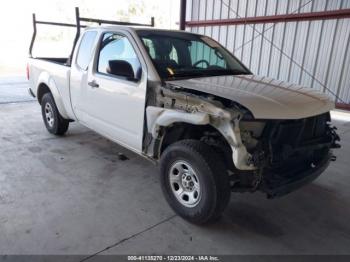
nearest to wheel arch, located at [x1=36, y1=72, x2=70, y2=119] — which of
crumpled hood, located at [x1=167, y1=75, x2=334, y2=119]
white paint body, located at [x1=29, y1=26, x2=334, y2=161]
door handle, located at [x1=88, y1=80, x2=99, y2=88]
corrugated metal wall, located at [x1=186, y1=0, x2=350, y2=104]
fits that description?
white paint body, located at [x1=29, y1=26, x2=334, y2=161]

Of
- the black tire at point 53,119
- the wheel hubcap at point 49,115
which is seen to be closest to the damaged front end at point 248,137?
→ the black tire at point 53,119

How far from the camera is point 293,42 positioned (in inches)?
335

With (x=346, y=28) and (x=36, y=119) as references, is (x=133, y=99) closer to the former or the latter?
(x=36, y=119)

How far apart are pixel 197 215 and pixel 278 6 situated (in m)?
7.71

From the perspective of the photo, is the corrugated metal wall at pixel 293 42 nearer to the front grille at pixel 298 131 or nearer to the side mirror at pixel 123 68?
the front grille at pixel 298 131

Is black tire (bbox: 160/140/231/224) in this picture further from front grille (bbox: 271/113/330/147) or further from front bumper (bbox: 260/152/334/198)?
front grille (bbox: 271/113/330/147)

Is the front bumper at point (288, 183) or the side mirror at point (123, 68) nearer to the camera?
the front bumper at point (288, 183)

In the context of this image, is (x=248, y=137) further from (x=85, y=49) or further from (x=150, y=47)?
(x=85, y=49)

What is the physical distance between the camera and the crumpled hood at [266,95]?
245cm

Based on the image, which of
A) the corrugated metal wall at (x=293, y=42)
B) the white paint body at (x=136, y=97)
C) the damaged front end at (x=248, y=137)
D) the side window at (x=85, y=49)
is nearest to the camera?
the damaged front end at (x=248, y=137)

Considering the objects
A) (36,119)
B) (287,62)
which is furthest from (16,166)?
(287,62)

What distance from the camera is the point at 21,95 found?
884 cm

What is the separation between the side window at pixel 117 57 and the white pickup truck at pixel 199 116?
0.04 ft

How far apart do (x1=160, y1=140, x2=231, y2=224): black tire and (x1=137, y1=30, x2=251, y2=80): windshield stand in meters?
0.83
